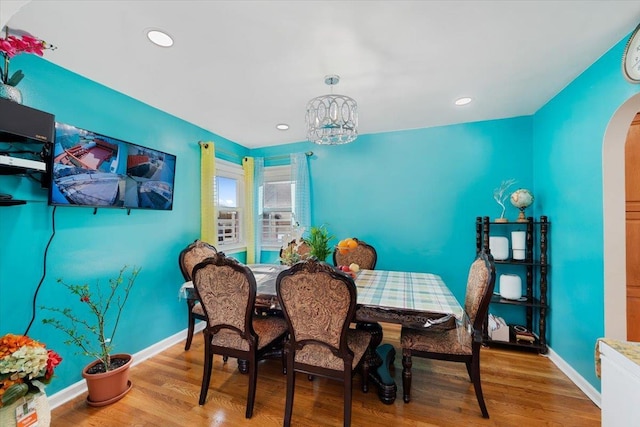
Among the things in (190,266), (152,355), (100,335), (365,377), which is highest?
(190,266)

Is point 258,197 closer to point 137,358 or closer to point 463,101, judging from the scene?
point 137,358

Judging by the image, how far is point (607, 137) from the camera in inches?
70.3

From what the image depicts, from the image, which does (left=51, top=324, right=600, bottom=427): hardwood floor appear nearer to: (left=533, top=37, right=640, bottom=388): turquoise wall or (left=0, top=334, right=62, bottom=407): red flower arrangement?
(left=533, top=37, right=640, bottom=388): turquoise wall

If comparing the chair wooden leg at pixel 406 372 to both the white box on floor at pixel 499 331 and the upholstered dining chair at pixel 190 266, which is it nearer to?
the white box on floor at pixel 499 331

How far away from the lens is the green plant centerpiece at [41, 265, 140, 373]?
188 centimetres

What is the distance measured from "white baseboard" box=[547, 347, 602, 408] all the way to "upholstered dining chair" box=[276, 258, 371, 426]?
1.78 m

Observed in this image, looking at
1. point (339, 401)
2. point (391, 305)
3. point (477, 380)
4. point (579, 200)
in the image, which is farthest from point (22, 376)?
point (579, 200)

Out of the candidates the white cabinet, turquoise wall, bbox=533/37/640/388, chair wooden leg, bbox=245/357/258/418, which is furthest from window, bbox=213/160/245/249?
turquoise wall, bbox=533/37/640/388

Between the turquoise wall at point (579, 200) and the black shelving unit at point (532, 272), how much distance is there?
0.23ft

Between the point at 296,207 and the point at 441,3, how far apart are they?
2.73m

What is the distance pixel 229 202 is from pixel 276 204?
0.70m

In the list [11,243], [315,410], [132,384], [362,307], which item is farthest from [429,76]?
[132,384]

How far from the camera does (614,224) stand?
1.77 m

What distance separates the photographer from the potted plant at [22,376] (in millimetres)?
1117
